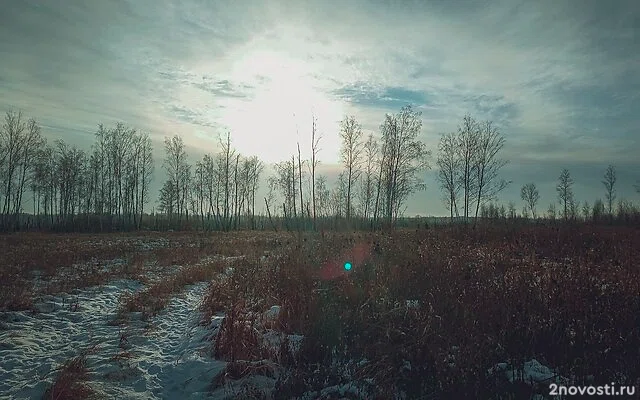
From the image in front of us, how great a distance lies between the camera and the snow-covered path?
505cm

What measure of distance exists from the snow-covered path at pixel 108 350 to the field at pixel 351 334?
0.03 metres

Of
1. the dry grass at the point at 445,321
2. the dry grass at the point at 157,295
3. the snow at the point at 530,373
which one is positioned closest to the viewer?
the snow at the point at 530,373

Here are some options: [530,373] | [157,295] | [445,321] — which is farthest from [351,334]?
[157,295]

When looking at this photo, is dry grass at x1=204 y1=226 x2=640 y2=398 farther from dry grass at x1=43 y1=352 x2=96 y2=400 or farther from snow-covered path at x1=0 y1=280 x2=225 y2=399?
dry grass at x1=43 y1=352 x2=96 y2=400

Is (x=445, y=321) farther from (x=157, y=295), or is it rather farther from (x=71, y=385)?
(x=157, y=295)

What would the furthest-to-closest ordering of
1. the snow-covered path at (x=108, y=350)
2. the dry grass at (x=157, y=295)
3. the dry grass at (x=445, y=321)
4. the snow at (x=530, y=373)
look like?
the dry grass at (x=157, y=295) → the snow-covered path at (x=108, y=350) → the dry grass at (x=445, y=321) → the snow at (x=530, y=373)

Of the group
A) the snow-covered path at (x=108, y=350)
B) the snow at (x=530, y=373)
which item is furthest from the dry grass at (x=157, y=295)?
the snow at (x=530, y=373)

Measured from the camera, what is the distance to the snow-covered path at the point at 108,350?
16.6 ft

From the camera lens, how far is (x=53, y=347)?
6332 millimetres

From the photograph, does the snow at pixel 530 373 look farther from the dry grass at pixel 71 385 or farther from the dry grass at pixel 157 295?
the dry grass at pixel 157 295

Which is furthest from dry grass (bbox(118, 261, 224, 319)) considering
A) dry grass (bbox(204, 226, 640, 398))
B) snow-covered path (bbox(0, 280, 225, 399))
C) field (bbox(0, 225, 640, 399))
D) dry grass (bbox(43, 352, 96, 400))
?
dry grass (bbox(43, 352, 96, 400))

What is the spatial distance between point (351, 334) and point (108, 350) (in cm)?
396

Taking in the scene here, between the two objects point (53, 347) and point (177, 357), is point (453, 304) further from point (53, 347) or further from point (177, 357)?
point (53, 347)

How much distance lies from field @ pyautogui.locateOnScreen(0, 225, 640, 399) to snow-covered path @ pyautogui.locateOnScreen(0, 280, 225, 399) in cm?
3
